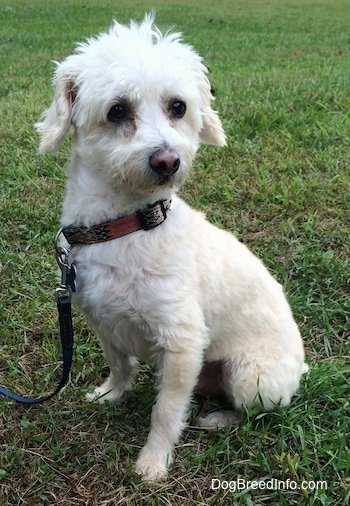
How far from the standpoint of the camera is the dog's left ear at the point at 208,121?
2609 millimetres

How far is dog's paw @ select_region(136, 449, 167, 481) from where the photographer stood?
243 cm

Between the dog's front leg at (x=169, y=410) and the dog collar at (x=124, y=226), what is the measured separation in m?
0.54

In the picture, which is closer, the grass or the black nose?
the black nose

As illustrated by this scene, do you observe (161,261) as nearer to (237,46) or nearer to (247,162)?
(247,162)

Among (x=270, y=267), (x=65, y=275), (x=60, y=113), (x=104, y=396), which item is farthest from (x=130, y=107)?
(x=270, y=267)

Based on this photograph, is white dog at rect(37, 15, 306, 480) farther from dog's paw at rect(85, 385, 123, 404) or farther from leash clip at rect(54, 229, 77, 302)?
dog's paw at rect(85, 385, 123, 404)

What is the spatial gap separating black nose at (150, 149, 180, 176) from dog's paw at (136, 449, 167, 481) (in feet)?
4.03

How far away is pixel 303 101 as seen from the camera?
19.9ft

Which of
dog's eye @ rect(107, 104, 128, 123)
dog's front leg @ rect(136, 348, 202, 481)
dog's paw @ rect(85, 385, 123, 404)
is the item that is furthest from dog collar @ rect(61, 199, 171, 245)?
dog's paw @ rect(85, 385, 123, 404)

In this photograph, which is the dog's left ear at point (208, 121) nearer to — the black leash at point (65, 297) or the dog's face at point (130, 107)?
the dog's face at point (130, 107)

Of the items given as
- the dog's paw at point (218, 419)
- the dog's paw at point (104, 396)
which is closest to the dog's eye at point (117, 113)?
the dog's paw at point (104, 396)

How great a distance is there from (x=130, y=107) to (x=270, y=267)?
187 centimetres

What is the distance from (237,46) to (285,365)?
9464 millimetres

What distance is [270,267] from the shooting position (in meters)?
3.79
